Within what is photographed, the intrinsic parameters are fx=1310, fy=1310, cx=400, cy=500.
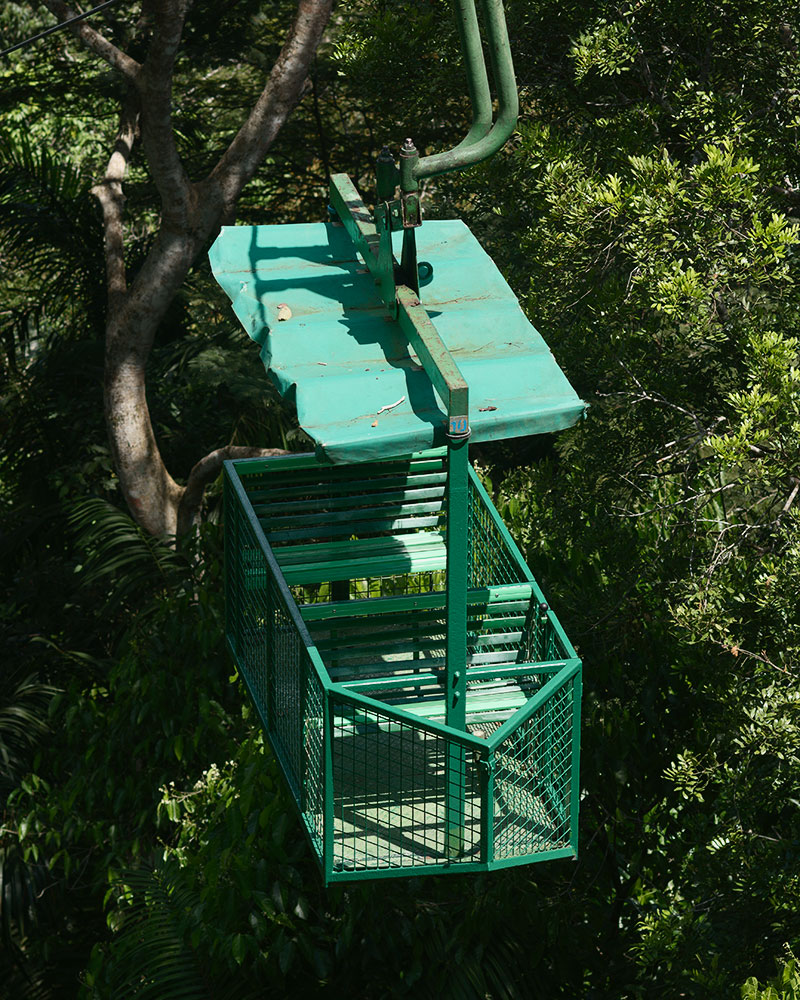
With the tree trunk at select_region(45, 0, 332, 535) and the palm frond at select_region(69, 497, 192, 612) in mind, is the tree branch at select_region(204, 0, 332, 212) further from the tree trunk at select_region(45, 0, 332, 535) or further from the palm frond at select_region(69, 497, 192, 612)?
the palm frond at select_region(69, 497, 192, 612)

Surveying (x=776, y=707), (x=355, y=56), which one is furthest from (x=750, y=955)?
(x=355, y=56)

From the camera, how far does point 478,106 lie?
4941mm

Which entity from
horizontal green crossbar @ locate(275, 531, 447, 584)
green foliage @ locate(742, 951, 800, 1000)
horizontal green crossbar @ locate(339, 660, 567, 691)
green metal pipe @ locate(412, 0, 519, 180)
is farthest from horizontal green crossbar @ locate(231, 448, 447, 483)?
green foliage @ locate(742, 951, 800, 1000)

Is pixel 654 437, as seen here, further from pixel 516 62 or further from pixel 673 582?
pixel 516 62

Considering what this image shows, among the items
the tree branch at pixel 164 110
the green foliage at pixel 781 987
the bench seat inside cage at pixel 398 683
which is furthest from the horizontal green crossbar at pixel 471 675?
the tree branch at pixel 164 110

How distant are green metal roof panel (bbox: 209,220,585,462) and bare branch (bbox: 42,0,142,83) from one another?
521 centimetres

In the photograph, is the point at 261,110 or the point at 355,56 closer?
the point at 355,56

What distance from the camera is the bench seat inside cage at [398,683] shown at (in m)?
5.09

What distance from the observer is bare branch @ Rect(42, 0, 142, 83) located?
422 inches

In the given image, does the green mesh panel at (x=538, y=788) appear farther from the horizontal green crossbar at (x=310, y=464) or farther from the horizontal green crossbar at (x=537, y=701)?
the horizontal green crossbar at (x=310, y=464)

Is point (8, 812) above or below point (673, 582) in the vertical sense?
below

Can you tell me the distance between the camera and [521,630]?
20.4 ft

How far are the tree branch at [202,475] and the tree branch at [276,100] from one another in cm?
222

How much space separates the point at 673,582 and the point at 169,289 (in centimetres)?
618
